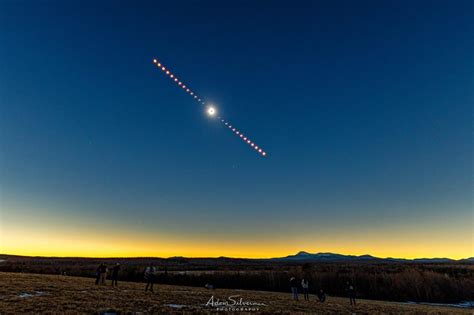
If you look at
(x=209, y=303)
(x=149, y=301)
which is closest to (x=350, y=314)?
(x=209, y=303)

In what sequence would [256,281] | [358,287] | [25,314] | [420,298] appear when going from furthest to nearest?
1. [256,281]
2. [358,287]
3. [420,298]
4. [25,314]

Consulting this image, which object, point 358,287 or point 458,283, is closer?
point 458,283

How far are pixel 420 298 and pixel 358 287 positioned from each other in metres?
7.41

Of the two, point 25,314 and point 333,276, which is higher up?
point 333,276

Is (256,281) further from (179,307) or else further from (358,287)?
(179,307)

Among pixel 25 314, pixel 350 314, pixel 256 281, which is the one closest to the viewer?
pixel 25 314

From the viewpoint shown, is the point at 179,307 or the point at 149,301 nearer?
the point at 179,307

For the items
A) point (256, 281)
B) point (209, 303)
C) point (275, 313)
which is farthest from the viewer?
point (256, 281)

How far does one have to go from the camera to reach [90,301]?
22.4 metres

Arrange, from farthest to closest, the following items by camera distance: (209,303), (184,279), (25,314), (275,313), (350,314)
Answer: (184,279) < (209,303) < (350,314) < (275,313) < (25,314)

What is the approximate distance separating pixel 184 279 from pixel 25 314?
127 feet

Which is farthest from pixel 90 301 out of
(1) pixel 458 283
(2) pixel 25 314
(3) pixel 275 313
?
(1) pixel 458 283

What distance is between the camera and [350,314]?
75.8 feet

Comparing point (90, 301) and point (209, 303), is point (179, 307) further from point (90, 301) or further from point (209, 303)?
point (90, 301)
